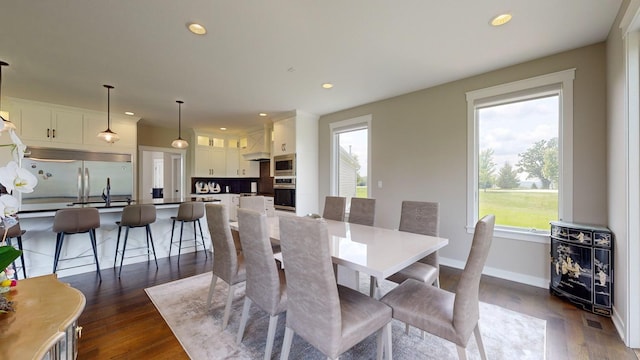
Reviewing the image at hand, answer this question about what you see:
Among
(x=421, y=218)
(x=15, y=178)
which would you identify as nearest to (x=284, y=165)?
(x=421, y=218)

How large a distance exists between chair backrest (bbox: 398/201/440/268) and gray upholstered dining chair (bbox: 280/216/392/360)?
1114 millimetres

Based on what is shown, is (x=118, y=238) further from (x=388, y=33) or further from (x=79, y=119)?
(x=388, y=33)

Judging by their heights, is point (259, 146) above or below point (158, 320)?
above

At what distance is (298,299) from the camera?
1492 mm

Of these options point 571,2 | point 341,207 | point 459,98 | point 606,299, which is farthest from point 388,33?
point 606,299

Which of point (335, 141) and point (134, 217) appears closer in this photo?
point (134, 217)

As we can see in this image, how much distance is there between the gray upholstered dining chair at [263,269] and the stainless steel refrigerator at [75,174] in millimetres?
4160

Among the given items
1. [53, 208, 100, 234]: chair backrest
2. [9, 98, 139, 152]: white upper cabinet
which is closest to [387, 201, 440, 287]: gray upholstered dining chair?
[53, 208, 100, 234]: chair backrest

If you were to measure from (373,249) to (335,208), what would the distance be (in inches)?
61.2

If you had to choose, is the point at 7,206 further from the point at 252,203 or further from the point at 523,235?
the point at 523,235

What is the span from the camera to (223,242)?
2.20 meters

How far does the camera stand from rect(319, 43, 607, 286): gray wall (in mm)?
2666

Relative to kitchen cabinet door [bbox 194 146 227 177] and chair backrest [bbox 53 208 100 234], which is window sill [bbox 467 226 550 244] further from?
kitchen cabinet door [bbox 194 146 227 177]

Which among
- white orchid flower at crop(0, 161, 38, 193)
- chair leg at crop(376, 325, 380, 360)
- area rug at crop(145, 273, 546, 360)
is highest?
white orchid flower at crop(0, 161, 38, 193)
